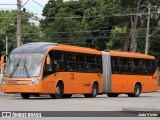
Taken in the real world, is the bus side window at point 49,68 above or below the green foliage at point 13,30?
below

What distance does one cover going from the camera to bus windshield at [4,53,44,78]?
28.0 m

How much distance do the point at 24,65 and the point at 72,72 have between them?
11.1 ft

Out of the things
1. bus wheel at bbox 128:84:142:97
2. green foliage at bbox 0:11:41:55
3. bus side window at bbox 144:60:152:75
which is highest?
green foliage at bbox 0:11:41:55

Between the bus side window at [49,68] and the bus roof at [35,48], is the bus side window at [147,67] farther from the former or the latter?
the bus side window at [49,68]

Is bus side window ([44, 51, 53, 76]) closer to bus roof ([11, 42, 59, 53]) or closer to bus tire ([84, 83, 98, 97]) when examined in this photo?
bus roof ([11, 42, 59, 53])

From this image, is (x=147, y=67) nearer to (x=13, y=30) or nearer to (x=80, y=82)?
(x=80, y=82)

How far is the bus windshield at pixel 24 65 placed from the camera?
28.0 m

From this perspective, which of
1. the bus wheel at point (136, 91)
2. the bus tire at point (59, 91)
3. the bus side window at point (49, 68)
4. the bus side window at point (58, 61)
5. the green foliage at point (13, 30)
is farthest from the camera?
the green foliage at point (13, 30)

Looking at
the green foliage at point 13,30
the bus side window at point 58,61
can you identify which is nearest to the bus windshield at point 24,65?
the bus side window at point 58,61

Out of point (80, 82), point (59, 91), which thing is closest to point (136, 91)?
point (80, 82)

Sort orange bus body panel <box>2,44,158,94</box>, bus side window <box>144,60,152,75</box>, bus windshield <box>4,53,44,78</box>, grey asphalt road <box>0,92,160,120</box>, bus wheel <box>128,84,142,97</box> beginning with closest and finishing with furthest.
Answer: grey asphalt road <box>0,92,160,120</box> < orange bus body panel <box>2,44,158,94</box> < bus windshield <box>4,53,44,78</box> < bus wheel <box>128,84,142,97</box> < bus side window <box>144,60,152,75</box>

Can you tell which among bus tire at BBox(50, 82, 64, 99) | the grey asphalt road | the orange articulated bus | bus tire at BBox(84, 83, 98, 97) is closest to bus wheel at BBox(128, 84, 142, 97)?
the orange articulated bus

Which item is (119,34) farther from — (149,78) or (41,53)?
(41,53)

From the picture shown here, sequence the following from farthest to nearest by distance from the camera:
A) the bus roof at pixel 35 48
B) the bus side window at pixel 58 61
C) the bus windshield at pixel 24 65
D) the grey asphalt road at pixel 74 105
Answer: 1. the bus side window at pixel 58 61
2. the bus roof at pixel 35 48
3. the bus windshield at pixel 24 65
4. the grey asphalt road at pixel 74 105
